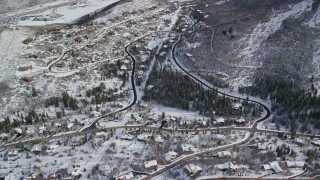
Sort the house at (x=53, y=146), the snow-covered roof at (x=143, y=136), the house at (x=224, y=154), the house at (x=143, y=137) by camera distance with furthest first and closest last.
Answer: the snow-covered roof at (x=143, y=136) → the house at (x=143, y=137) → the house at (x=53, y=146) → the house at (x=224, y=154)

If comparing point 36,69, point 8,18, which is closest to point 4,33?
point 8,18

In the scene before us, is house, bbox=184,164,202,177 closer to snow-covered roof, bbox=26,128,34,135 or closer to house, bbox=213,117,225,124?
house, bbox=213,117,225,124

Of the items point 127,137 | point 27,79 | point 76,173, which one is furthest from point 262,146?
point 27,79

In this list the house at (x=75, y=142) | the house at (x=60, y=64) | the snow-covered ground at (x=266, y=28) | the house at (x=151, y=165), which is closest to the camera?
the house at (x=151, y=165)

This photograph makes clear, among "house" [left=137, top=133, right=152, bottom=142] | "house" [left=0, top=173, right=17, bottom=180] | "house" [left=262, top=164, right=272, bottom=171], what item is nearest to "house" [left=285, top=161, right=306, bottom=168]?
"house" [left=262, top=164, right=272, bottom=171]

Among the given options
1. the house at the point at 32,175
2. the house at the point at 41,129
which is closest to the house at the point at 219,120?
the house at the point at 41,129

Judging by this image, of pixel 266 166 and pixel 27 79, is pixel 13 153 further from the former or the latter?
pixel 266 166

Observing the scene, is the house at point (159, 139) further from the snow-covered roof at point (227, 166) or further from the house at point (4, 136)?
the house at point (4, 136)
